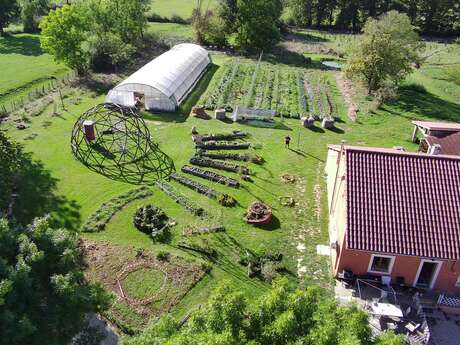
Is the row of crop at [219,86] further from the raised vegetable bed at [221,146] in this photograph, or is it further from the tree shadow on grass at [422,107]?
the tree shadow on grass at [422,107]

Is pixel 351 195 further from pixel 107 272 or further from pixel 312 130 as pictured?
pixel 312 130

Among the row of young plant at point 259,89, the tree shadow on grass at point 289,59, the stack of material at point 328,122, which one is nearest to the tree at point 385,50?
the row of young plant at point 259,89

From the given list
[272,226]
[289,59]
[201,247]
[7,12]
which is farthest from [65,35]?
[272,226]

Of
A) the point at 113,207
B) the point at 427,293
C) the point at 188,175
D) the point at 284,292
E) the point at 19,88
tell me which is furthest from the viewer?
the point at 19,88

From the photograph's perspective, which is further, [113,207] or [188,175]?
[188,175]

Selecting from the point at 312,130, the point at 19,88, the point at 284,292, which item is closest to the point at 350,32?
the point at 312,130

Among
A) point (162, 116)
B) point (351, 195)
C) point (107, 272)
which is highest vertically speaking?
point (351, 195)

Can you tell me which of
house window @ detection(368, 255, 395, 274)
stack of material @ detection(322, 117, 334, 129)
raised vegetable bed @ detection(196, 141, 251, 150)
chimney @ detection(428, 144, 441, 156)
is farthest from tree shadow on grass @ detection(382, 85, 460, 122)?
house window @ detection(368, 255, 395, 274)
